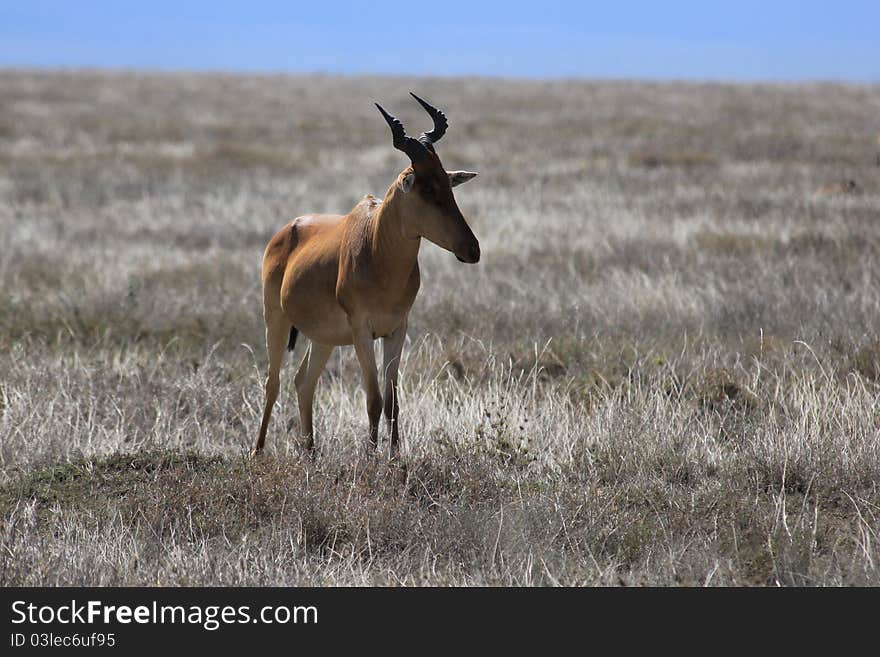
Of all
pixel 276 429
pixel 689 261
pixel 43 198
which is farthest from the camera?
pixel 43 198

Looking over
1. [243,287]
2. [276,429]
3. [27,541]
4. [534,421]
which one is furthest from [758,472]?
[243,287]

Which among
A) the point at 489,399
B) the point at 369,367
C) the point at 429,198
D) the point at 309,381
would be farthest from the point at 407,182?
the point at 489,399

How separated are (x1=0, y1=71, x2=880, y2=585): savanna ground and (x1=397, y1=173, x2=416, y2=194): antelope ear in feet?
5.19

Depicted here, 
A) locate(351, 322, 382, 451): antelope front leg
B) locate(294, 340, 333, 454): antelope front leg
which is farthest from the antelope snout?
locate(294, 340, 333, 454): antelope front leg

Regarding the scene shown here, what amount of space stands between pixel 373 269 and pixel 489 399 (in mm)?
1598

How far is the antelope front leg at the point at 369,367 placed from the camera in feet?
19.7

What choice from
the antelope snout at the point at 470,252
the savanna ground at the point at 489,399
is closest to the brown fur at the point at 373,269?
the antelope snout at the point at 470,252

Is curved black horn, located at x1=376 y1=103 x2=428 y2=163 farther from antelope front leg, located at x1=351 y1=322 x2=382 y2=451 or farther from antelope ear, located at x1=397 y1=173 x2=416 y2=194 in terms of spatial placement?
antelope front leg, located at x1=351 y1=322 x2=382 y2=451

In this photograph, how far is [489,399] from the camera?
7.16 metres

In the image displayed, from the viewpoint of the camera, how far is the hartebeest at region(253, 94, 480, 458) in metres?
5.66

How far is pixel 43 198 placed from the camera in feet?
67.5

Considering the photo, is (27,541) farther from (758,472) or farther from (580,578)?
(758,472)
